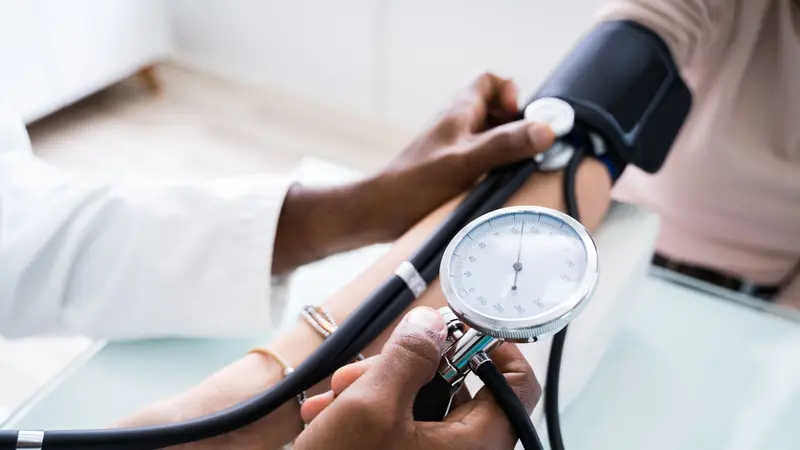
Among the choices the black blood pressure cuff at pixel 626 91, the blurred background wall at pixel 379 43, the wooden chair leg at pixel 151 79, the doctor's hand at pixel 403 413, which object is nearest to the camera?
the doctor's hand at pixel 403 413

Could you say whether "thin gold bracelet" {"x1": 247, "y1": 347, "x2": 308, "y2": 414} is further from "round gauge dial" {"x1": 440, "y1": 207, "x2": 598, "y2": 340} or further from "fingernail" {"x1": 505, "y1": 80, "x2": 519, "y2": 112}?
"fingernail" {"x1": 505, "y1": 80, "x2": 519, "y2": 112}

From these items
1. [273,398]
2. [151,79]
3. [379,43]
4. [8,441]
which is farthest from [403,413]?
[151,79]

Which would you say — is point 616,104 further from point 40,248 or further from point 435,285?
point 40,248

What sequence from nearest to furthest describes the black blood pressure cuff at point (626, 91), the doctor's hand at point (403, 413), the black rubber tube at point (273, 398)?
1. the doctor's hand at point (403, 413)
2. the black rubber tube at point (273, 398)
3. the black blood pressure cuff at point (626, 91)

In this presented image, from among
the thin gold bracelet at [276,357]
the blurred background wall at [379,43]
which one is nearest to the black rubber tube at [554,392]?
the thin gold bracelet at [276,357]

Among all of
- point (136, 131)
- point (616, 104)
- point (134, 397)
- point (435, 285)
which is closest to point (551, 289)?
point (435, 285)

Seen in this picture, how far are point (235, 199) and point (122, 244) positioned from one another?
0.12 metres

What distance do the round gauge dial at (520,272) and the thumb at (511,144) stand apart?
232mm

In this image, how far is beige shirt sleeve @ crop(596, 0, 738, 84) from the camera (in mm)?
799

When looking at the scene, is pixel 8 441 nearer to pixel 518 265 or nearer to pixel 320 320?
pixel 320 320

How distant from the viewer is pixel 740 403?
2.27ft

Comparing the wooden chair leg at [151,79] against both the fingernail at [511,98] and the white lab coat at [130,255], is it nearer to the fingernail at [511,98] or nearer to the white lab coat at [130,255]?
the white lab coat at [130,255]

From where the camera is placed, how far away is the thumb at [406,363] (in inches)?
14.6

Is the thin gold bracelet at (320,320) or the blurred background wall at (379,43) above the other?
the thin gold bracelet at (320,320)
